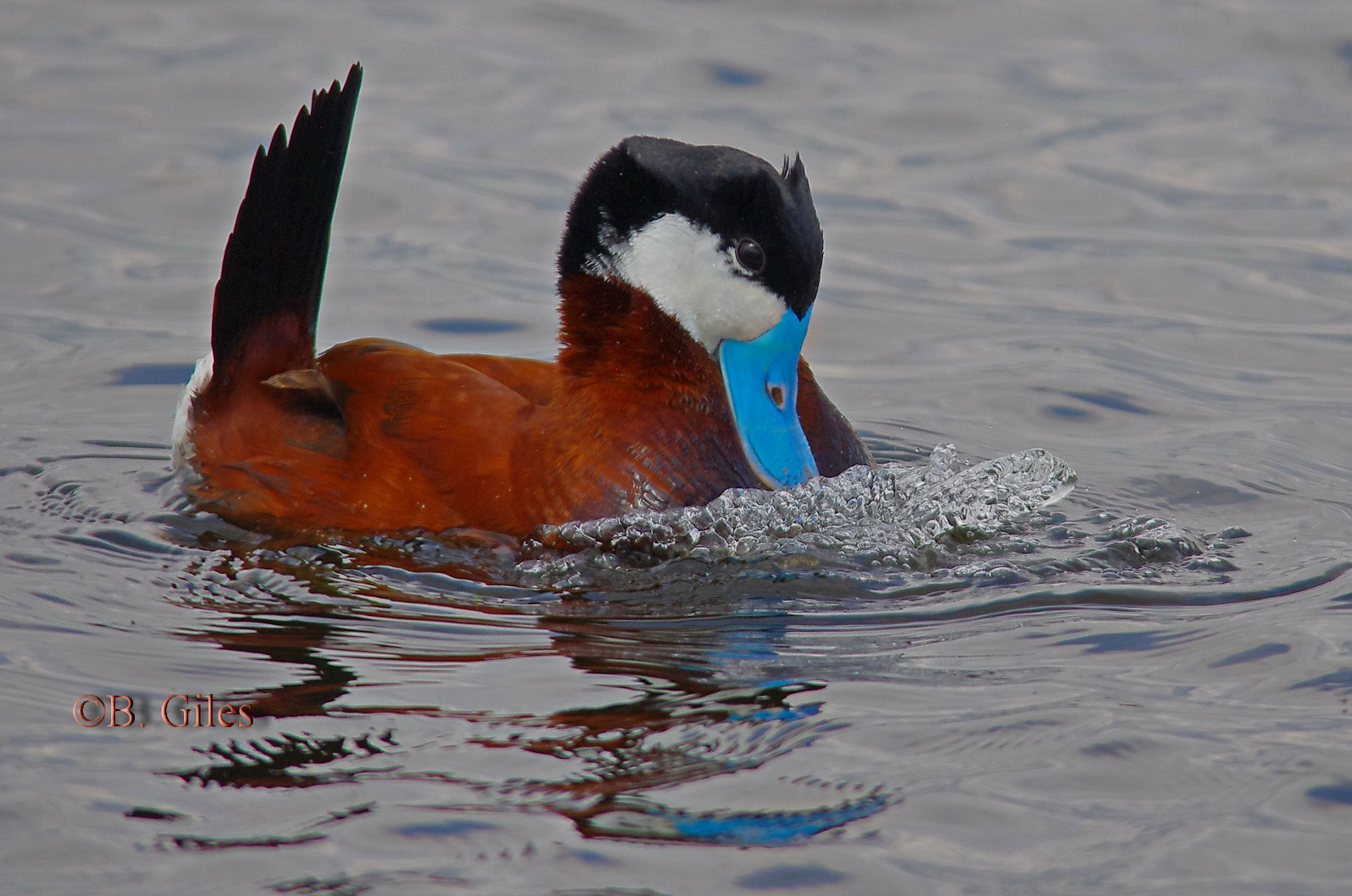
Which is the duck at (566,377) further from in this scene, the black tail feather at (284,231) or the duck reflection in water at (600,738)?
the duck reflection in water at (600,738)

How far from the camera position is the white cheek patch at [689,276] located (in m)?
4.48

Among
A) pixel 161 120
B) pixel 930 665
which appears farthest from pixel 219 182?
pixel 930 665

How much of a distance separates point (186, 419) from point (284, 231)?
683 mm

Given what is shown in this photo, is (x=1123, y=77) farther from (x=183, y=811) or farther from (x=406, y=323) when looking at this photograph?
(x=183, y=811)

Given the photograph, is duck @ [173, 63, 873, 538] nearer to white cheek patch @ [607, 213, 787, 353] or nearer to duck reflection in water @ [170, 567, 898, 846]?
white cheek patch @ [607, 213, 787, 353]

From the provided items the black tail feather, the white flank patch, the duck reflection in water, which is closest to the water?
the duck reflection in water

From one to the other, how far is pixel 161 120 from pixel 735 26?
3374 millimetres

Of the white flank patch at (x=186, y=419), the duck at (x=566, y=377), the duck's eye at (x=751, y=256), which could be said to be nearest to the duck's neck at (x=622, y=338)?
the duck at (x=566, y=377)

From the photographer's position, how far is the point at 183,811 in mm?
3012

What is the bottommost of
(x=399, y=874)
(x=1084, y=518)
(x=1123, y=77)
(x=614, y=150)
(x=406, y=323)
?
(x=399, y=874)

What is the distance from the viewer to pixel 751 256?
451 centimetres

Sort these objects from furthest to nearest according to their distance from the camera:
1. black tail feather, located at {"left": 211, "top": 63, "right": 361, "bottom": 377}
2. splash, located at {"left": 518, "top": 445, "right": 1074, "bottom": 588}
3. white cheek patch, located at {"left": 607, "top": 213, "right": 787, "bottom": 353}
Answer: black tail feather, located at {"left": 211, "top": 63, "right": 361, "bottom": 377} → white cheek patch, located at {"left": 607, "top": 213, "right": 787, "bottom": 353} → splash, located at {"left": 518, "top": 445, "right": 1074, "bottom": 588}

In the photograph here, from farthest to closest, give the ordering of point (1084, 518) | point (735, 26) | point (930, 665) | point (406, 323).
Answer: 1. point (735, 26)
2. point (406, 323)
3. point (1084, 518)
4. point (930, 665)

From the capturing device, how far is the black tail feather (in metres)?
4.65
